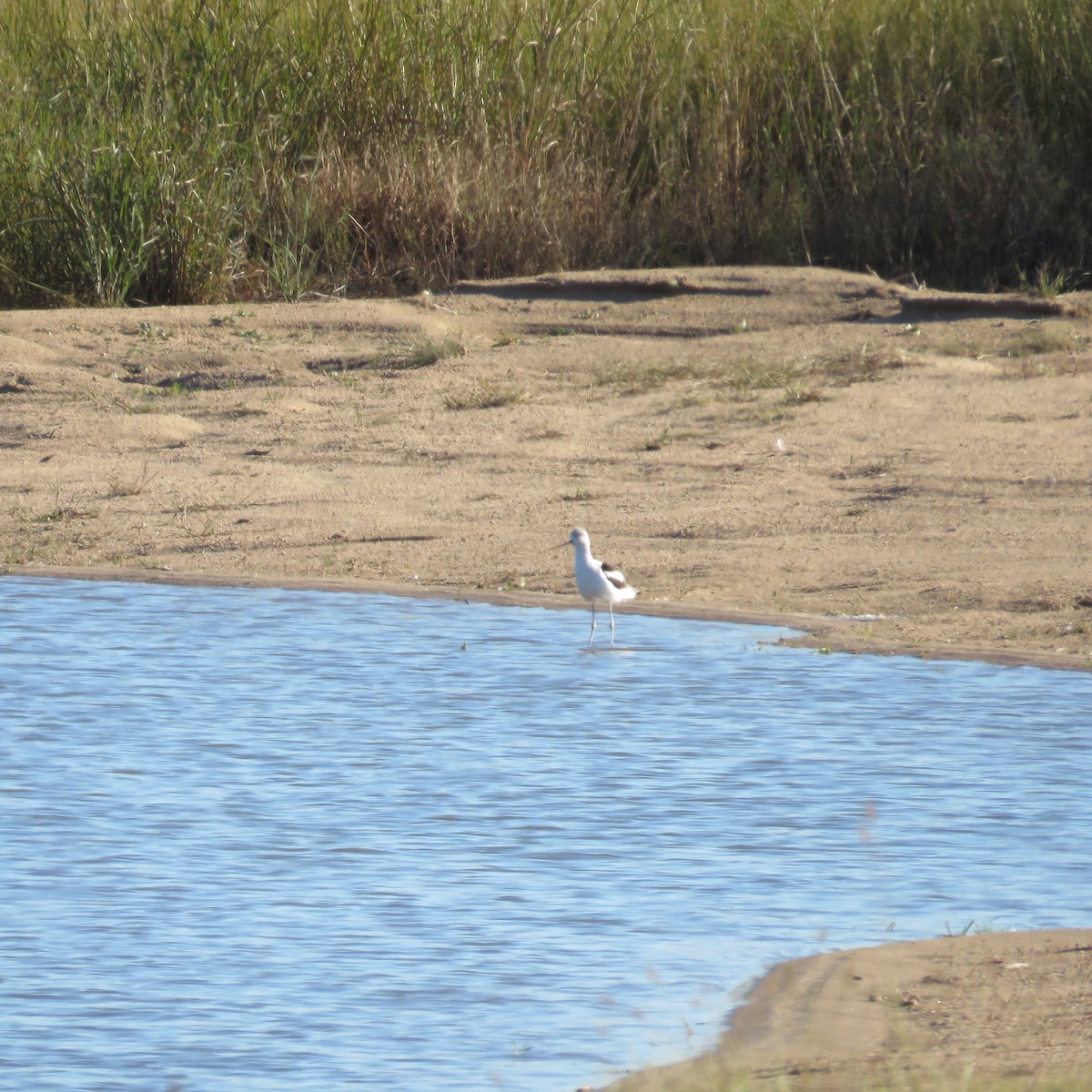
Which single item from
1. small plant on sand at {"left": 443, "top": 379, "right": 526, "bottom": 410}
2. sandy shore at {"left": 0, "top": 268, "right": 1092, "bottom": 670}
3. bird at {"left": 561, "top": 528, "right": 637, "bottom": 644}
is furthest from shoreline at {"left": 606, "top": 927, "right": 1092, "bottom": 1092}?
small plant on sand at {"left": 443, "top": 379, "right": 526, "bottom": 410}

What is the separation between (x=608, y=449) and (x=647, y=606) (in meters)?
2.29

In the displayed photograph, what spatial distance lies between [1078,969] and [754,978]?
0.63 m

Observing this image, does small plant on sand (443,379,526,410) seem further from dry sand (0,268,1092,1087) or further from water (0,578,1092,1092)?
water (0,578,1092,1092)

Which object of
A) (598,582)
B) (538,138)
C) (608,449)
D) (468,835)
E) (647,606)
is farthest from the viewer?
(538,138)

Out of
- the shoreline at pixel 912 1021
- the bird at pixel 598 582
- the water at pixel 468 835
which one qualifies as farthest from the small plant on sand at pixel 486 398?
the shoreline at pixel 912 1021

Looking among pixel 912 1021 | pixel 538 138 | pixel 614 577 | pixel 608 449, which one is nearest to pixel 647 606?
pixel 614 577

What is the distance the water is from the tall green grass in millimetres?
6019

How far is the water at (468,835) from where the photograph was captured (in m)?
4.03

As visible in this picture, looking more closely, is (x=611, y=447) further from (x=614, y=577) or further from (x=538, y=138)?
(x=538, y=138)

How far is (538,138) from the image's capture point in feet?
46.4

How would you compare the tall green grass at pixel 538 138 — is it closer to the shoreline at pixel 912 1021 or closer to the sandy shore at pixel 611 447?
the sandy shore at pixel 611 447

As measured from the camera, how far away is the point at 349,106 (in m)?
14.2

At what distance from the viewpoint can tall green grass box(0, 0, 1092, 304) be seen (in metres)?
13.2

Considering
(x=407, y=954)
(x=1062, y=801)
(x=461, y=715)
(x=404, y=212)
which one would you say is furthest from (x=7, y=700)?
(x=404, y=212)
